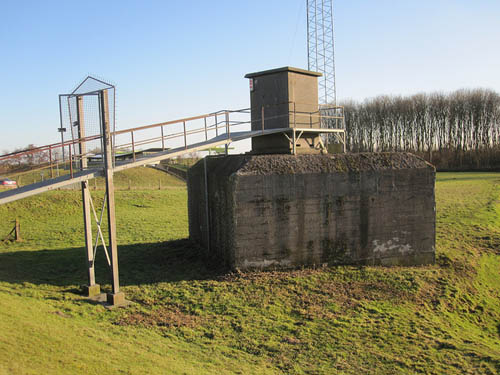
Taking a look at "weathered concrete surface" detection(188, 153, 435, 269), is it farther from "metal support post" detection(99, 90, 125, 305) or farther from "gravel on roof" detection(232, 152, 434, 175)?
"metal support post" detection(99, 90, 125, 305)

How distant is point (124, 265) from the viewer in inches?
554

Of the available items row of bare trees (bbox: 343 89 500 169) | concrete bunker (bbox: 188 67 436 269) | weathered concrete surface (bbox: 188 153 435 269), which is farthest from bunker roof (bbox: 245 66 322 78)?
row of bare trees (bbox: 343 89 500 169)

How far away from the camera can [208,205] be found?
47.5 ft

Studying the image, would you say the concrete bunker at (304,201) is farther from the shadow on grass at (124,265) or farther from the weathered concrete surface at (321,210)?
the shadow on grass at (124,265)

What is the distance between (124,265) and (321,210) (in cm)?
701

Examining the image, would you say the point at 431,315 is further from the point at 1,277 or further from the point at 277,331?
the point at 1,277

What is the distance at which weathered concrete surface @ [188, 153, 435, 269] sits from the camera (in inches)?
471

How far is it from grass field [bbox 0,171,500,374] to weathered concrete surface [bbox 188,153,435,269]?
0.64 m

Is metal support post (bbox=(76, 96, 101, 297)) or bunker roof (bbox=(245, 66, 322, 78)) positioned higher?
bunker roof (bbox=(245, 66, 322, 78))

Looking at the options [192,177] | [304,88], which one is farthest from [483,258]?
[192,177]

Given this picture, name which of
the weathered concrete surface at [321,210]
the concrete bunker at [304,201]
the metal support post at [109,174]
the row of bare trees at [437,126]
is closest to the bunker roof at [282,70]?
the concrete bunker at [304,201]

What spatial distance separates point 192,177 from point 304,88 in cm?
574

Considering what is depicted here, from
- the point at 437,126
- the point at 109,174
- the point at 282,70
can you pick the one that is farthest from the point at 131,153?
the point at 437,126

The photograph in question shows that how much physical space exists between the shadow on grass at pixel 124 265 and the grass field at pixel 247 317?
0.05 m
